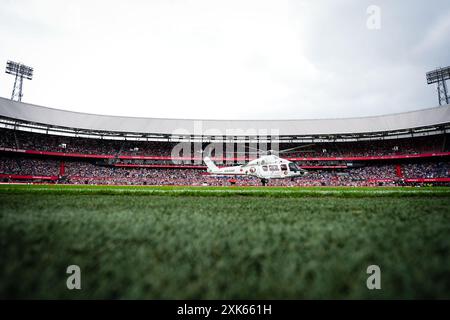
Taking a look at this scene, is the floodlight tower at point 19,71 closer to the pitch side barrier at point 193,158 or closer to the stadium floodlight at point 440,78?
the pitch side barrier at point 193,158

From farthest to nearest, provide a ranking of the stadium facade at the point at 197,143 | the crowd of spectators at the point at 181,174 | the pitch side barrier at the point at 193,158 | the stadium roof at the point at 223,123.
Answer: the stadium roof at the point at 223,123, the stadium facade at the point at 197,143, the crowd of spectators at the point at 181,174, the pitch side barrier at the point at 193,158

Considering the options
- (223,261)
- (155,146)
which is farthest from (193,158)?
(223,261)

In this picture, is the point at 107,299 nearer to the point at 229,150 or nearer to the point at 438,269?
the point at 438,269

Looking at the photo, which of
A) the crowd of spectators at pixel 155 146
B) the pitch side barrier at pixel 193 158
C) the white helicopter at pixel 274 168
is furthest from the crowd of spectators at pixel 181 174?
the white helicopter at pixel 274 168

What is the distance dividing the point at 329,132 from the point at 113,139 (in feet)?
130

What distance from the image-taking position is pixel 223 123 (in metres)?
44.7

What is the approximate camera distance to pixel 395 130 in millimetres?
36188

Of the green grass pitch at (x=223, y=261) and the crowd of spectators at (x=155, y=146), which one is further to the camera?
the crowd of spectators at (x=155, y=146)

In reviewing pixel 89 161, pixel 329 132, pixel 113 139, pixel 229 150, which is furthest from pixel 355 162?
pixel 89 161

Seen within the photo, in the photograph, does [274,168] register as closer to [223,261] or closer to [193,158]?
[223,261]

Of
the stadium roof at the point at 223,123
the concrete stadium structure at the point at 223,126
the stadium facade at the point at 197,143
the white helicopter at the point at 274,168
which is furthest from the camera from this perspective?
the stadium roof at the point at 223,123

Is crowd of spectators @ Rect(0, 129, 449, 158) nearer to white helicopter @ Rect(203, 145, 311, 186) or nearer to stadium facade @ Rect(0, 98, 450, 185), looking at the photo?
stadium facade @ Rect(0, 98, 450, 185)

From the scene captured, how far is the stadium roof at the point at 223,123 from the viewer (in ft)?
120

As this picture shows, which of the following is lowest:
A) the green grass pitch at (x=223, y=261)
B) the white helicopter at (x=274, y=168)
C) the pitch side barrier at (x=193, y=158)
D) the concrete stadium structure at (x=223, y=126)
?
the green grass pitch at (x=223, y=261)
